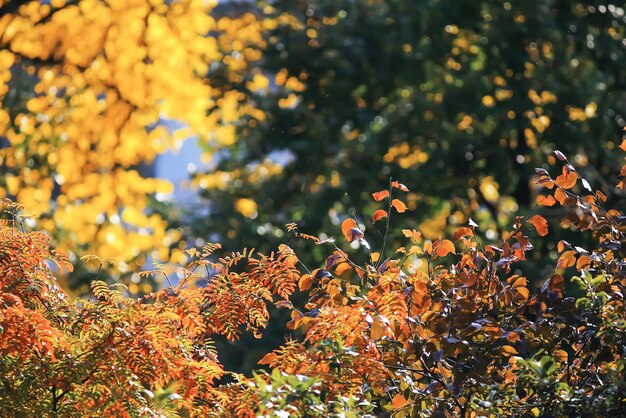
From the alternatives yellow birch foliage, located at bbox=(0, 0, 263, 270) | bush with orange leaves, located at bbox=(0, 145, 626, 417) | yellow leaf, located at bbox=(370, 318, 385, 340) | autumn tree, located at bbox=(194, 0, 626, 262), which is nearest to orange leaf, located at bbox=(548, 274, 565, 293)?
bush with orange leaves, located at bbox=(0, 145, 626, 417)

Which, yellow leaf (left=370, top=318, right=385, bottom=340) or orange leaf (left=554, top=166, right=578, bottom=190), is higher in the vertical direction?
orange leaf (left=554, top=166, right=578, bottom=190)

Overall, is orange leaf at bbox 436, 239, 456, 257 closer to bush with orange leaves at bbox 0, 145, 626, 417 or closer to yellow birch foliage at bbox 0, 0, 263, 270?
bush with orange leaves at bbox 0, 145, 626, 417

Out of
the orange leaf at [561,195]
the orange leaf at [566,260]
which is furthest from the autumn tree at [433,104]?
the orange leaf at [561,195]

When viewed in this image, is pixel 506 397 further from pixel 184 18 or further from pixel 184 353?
pixel 184 18

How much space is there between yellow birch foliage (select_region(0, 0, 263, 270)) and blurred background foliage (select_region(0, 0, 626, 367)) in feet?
0.13

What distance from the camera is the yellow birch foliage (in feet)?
41.3

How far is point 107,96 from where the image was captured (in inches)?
605

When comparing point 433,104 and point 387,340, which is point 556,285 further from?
point 433,104

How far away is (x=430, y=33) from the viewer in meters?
12.2

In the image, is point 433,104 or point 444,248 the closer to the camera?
point 444,248

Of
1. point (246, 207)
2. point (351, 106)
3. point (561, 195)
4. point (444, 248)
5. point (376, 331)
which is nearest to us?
point (376, 331)

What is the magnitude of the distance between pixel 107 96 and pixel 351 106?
13.6 ft

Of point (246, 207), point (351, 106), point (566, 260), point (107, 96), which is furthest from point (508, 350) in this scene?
point (107, 96)

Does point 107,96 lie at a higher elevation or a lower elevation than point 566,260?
lower
